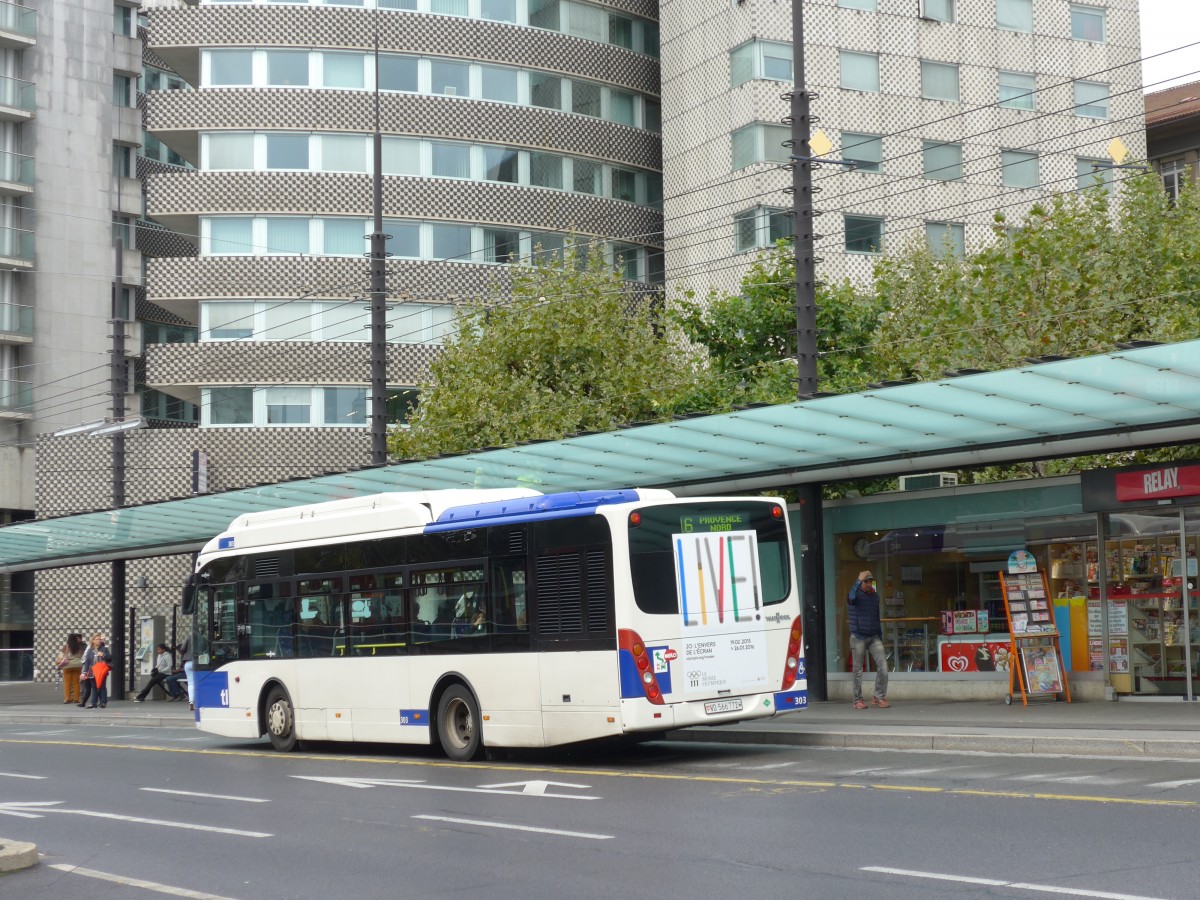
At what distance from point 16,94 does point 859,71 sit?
31.8 metres

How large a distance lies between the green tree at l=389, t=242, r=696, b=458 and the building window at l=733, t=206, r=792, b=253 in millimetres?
9416

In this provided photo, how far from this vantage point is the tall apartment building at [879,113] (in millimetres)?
52281

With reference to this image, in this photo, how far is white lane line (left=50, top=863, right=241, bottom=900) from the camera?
888 centimetres

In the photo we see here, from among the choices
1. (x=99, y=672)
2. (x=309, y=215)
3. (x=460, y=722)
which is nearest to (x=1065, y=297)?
(x=460, y=722)

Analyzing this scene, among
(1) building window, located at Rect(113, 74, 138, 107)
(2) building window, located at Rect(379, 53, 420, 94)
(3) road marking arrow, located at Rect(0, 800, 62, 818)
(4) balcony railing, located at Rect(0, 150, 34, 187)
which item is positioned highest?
(1) building window, located at Rect(113, 74, 138, 107)

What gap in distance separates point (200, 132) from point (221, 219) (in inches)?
119

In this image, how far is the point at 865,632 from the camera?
2084cm

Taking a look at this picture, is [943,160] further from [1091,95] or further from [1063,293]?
[1063,293]

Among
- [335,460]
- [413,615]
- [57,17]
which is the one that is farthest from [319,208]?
[413,615]

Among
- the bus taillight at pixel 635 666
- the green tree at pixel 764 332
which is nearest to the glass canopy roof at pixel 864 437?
the bus taillight at pixel 635 666

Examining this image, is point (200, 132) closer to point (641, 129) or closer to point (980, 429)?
point (641, 129)

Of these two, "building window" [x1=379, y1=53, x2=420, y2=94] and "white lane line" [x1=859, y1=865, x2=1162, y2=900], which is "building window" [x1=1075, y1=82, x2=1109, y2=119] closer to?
"building window" [x1=379, y1=53, x2=420, y2=94]

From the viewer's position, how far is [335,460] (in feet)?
168

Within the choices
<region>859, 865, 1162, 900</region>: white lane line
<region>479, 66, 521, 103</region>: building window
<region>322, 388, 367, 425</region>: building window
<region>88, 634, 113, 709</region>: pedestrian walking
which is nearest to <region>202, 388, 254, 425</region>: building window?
<region>322, 388, 367, 425</region>: building window
